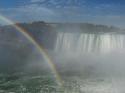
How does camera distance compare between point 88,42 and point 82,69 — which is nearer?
point 82,69

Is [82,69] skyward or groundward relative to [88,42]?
groundward

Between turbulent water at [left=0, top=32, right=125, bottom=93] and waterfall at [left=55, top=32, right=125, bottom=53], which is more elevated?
waterfall at [left=55, top=32, right=125, bottom=53]

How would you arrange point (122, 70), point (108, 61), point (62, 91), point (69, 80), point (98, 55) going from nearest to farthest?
point (62, 91) → point (69, 80) → point (122, 70) → point (108, 61) → point (98, 55)

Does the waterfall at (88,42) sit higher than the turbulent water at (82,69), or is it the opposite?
the waterfall at (88,42)

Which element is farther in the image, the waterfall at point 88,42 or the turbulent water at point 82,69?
the waterfall at point 88,42

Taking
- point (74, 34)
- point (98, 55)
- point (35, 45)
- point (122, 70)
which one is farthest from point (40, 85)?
point (35, 45)

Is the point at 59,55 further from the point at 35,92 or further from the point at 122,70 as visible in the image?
the point at 35,92

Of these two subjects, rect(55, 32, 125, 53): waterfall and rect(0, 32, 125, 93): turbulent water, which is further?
rect(55, 32, 125, 53): waterfall
